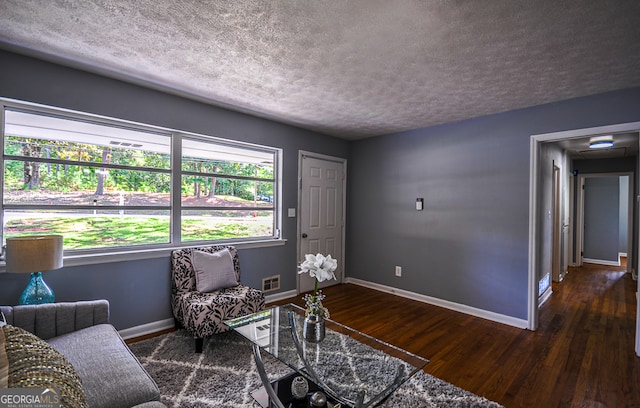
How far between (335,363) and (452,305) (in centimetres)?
266

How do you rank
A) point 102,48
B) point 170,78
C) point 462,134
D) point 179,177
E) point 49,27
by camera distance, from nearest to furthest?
1. point 49,27
2. point 102,48
3. point 170,78
4. point 179,177
5. point 462,134

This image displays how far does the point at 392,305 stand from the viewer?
393 centimetres

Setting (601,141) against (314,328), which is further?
(601,141)

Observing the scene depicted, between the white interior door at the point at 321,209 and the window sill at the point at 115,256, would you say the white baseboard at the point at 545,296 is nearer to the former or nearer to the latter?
the white interior door at the point at 321,209

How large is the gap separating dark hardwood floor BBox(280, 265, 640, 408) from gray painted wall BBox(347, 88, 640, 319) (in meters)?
0.39

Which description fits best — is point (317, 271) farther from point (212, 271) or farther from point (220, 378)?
point (212, 271)

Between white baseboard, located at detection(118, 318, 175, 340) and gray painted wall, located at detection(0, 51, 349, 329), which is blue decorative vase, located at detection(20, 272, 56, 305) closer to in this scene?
gray painted wall, located at detection(0, 51, 349, 329)

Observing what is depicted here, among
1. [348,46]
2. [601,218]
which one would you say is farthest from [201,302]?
[601,218]

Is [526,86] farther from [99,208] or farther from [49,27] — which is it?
[99,208]

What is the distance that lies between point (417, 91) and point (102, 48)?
264 centimetres

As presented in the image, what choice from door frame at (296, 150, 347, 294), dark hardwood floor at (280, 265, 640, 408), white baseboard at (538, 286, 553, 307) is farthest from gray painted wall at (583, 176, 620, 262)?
door frame at (296, 150, 347, 294)

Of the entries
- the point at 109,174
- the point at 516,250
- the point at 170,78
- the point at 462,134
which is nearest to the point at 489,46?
the point at 462,134

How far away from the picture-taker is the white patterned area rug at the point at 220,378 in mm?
1971

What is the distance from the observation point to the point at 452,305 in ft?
12.6
